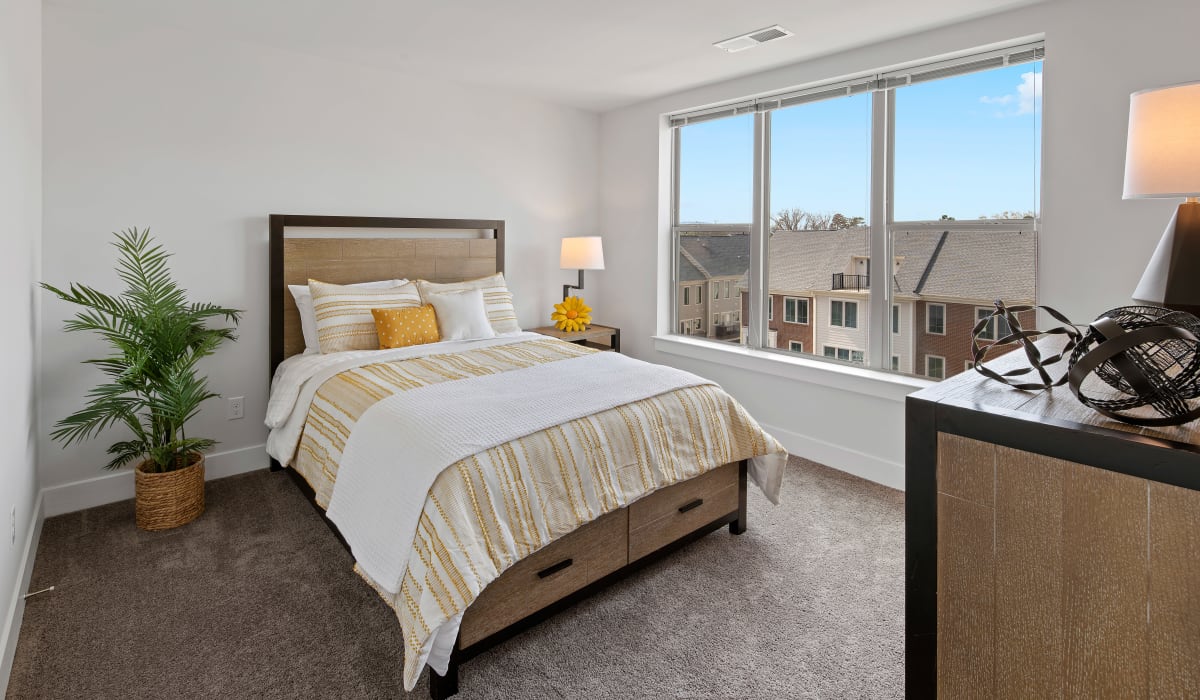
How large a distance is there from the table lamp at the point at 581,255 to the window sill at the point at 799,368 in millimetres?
738

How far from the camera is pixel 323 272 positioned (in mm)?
3635

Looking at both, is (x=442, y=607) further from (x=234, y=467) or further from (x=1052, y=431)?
(x=234, y=467)

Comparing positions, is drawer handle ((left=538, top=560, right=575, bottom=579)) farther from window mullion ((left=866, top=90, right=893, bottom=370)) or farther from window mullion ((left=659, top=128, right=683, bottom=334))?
window mullion ((left=659, top=128, right=683, bottom=334))

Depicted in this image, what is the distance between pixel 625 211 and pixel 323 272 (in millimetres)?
2316

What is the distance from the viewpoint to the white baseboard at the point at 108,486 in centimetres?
296

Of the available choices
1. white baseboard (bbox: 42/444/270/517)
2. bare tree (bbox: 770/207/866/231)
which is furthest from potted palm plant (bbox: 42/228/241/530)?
bare tree (bbox: 770/207/866/231)

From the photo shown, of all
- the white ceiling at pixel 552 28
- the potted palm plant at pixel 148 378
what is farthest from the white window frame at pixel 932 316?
the potted palm plant at pixel 148 378

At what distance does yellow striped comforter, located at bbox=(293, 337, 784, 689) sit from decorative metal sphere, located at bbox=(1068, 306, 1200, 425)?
149 cm

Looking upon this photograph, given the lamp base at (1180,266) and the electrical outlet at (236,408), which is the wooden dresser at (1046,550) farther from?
the electrical outlet at (236,408)

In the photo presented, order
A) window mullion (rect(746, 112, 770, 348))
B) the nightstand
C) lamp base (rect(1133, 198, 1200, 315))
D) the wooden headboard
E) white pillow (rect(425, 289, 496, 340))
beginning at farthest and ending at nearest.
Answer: the nightstand, window mullion (rect(746, 112, 770, 348)), white pillow (rect(425, 289, 496, 340)), the wooden headboard, lamp base (rect(1133, 198, 1200, 315))

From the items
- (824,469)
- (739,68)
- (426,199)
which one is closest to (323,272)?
(426,199)

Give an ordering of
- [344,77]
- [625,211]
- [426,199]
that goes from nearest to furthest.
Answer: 1. [344,77]
2. [426,199]
3. [625,211]

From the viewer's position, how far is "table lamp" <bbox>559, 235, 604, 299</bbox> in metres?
4.55

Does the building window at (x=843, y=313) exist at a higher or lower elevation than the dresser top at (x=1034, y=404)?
higher
